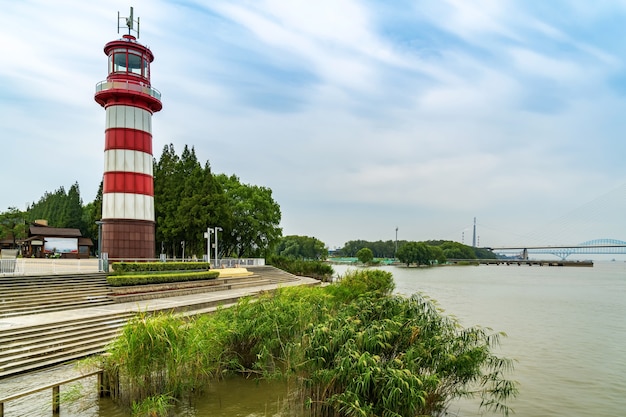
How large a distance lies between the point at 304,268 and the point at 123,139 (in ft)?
69.4

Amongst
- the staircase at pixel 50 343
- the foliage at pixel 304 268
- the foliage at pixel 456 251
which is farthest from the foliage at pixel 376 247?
the staircase at pixel 50 343

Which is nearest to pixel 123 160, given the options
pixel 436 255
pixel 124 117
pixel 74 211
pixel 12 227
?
pixel 124 117

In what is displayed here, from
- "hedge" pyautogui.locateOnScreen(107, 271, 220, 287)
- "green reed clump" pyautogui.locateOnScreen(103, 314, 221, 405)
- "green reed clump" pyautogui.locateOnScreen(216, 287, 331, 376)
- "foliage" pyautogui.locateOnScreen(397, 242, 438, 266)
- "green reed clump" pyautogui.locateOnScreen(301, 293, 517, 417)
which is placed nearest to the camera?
"green reed clump" pyautogui.locateOnScreen(301, 293, 517, 417)

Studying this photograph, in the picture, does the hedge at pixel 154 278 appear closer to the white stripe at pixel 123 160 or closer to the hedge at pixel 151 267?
the hedge at pixel 151 267

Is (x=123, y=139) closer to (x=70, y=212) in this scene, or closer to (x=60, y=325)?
(x=60, y=325)

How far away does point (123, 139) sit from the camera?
76.2ft

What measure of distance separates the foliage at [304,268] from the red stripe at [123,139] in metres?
19.2

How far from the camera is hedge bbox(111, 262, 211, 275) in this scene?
63.1ft

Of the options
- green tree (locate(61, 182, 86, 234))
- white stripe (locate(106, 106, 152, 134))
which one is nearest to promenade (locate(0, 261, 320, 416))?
white stripe (locate(106, 106, 152, 134))

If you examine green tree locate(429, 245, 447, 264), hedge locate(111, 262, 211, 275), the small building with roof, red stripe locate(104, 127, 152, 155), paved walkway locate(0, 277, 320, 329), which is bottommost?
green tree locate(429, 245, 447, 264)

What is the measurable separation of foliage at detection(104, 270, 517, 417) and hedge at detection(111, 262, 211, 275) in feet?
38.0

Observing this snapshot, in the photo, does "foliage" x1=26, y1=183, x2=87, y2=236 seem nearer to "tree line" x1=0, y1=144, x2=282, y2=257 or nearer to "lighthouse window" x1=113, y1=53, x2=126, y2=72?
"tree line" x1=0, y1=144, x2=282, y2=257

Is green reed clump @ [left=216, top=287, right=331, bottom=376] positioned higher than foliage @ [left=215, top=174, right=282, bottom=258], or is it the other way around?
foliage @ [left=215, top=174, right=282, bottom=258]

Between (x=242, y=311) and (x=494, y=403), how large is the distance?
600cm
